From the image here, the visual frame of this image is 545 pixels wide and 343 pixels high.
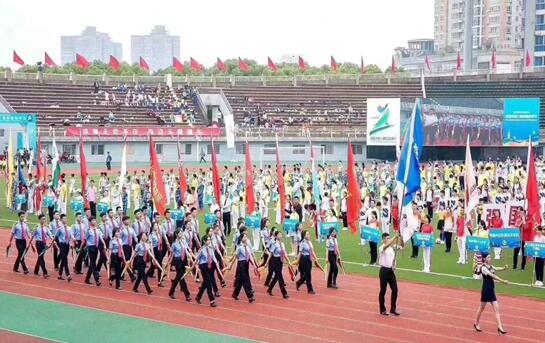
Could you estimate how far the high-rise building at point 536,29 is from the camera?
85.8m

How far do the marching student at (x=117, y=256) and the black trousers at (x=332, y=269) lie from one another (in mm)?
4099

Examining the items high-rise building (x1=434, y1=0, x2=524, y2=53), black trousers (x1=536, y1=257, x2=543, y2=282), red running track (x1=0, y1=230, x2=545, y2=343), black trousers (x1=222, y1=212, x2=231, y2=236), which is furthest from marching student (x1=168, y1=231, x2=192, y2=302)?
high-rise building (x1=434, y1=0, x2=524, y2=53)

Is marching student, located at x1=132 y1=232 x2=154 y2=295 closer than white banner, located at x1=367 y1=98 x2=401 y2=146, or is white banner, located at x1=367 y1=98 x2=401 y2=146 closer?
marching student, located at x1=132 y1=232 x2=154 y2=295

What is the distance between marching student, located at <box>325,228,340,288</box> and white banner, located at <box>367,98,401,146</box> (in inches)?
1222

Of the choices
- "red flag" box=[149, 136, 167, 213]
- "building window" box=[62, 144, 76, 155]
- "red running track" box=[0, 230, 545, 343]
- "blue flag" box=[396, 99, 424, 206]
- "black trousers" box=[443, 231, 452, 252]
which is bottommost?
"red running track" box=[0, 230, 545, 343]

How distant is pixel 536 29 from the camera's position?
85812 mm

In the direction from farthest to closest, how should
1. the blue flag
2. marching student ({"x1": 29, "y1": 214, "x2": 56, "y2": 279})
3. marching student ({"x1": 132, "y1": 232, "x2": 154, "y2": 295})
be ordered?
marching student ({"x1": 29, "y1": 214, "x2": 56, "y2": 279}) < marching student ({"x1": 132, "y1": 232, "x2": 154, "y2": 295}) < the blue flag

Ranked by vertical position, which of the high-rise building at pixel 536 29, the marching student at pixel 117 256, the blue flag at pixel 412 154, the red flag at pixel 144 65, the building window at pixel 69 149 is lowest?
the marching student at pixel 117 256

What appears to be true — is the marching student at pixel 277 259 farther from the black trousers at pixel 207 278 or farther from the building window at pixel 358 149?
the building window at pixel 358 149

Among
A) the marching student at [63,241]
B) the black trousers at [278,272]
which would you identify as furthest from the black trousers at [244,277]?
the marching student at [63,241]

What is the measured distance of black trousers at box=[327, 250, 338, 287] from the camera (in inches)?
714

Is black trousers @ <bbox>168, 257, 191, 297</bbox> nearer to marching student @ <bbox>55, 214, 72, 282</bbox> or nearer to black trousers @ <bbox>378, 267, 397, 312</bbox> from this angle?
A: marching student @ <bbox>55, 214, 72, 282</bbox>

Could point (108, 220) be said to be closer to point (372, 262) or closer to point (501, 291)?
point (372, 262)

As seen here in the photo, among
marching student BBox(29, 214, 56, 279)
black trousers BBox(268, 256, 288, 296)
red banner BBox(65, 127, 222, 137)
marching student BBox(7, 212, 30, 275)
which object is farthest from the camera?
red banner BBox(65, 127, 222, 137)
